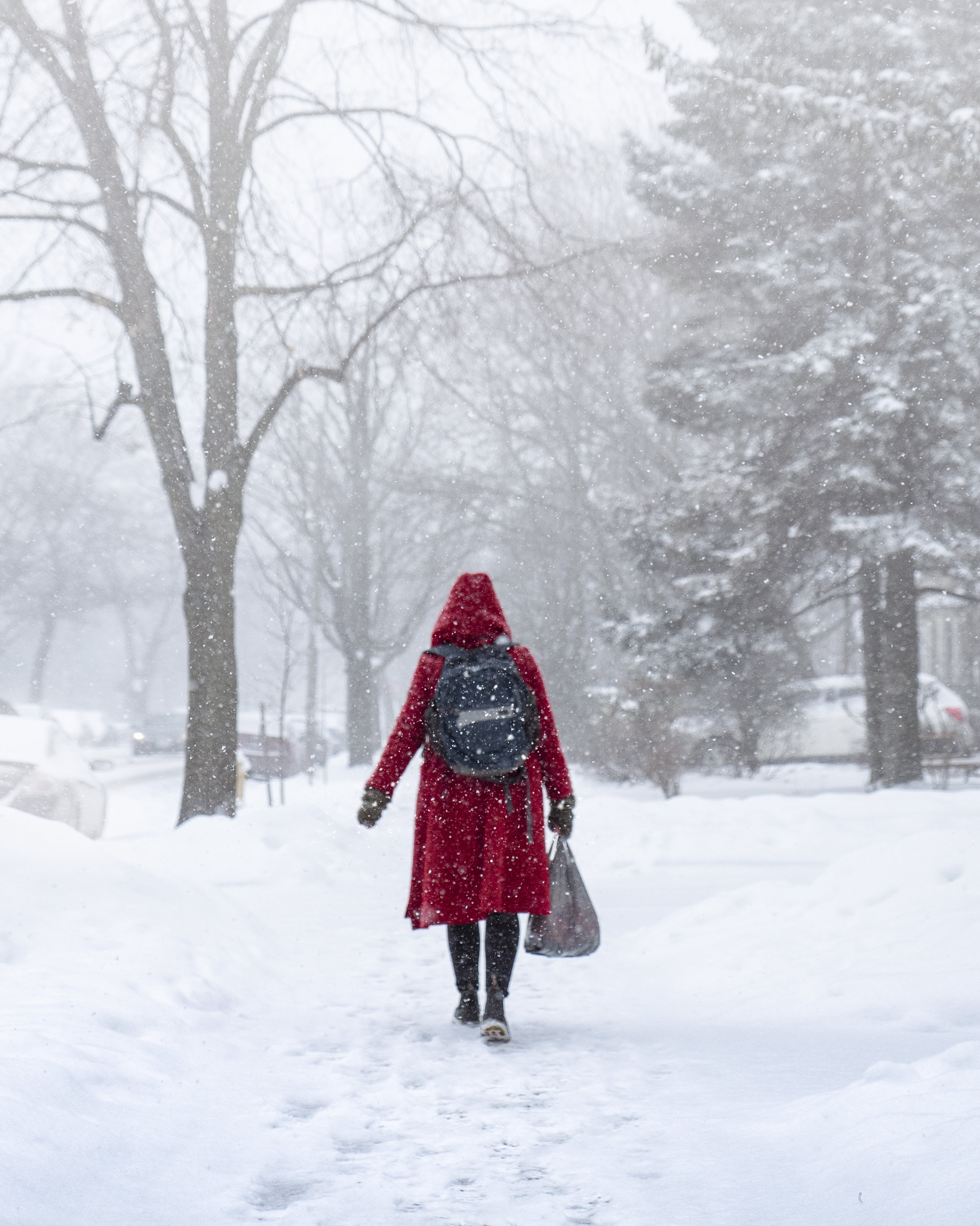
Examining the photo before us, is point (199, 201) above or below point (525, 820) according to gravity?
above

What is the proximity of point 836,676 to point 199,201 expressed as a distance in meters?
16.6

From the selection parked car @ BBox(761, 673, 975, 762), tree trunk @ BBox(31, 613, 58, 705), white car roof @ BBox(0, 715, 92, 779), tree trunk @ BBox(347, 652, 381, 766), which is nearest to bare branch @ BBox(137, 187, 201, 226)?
white car roof @ BBox(0, 715, 92, 779)

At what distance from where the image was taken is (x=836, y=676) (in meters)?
23.9

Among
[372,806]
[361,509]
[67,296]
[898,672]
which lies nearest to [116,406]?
[67,296]

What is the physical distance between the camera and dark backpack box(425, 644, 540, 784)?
4793mm

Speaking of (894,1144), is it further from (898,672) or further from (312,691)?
(312,691)

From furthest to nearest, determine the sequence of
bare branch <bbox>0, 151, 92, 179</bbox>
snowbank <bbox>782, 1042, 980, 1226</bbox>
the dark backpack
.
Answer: bare branch <bbox>0, 151, 92, 179</bbox>
the dark backpack
snowbank <bbox>782, 1042, 980, 1226</bbox>

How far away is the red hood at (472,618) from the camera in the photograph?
500cm

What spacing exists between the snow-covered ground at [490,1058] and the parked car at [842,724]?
35.3 feet

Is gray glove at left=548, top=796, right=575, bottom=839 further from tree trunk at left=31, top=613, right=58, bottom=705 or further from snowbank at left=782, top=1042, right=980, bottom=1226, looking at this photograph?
tree trunk at left=31, top=613, right=58, bottom=705

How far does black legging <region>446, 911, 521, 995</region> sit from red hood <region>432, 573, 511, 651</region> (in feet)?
3.53

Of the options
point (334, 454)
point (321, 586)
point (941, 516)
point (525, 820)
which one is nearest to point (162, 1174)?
point (525, 820)

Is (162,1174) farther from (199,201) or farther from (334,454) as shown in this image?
(334,454)

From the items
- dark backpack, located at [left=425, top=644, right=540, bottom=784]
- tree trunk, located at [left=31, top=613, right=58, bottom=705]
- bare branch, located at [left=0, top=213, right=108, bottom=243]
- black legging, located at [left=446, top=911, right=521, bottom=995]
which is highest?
bare branch, located at [left=0, top=213, right=108, bottom=243]
